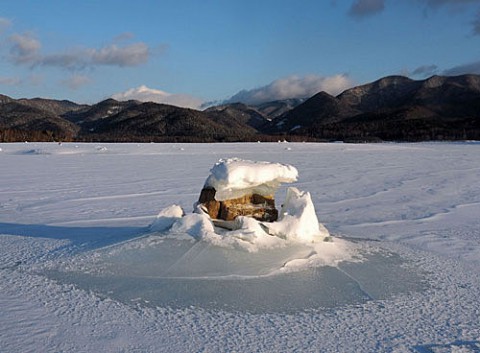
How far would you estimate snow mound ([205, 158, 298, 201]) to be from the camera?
553 cm

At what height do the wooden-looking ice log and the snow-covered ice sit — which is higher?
the wooden-looking ice log

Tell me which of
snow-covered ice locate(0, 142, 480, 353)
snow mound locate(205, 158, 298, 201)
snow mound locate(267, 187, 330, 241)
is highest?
snow mound locate(205, 158, 298, 201)

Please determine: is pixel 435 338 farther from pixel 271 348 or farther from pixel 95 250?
pixel 95 250

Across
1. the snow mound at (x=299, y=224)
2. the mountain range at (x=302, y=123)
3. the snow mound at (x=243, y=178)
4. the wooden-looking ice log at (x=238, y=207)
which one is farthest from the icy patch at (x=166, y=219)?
the mountain range at (x=302, y=123)

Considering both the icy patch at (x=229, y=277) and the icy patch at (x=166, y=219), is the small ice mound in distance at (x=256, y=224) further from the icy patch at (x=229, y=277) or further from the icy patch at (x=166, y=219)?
the icy patch at (x=229, y=277)

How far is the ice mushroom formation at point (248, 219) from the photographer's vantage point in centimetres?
513

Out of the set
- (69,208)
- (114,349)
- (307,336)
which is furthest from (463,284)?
(69,208)

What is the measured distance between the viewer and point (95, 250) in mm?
5273

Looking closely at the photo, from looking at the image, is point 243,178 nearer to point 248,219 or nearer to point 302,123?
point 248,219

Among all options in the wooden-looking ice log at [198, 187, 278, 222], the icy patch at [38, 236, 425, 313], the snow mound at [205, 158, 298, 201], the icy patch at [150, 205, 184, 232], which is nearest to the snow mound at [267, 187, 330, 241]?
the icy patch at [38, 236, 425, 313]

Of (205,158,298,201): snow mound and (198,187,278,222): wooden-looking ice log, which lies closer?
(205,158,298,201): snow mound

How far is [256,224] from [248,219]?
0.34ft

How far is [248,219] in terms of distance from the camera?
17.2 feet

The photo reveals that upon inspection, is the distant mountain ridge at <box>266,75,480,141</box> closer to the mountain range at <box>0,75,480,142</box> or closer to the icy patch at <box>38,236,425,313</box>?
the mountain range at <box>0,75,480,142</box>
